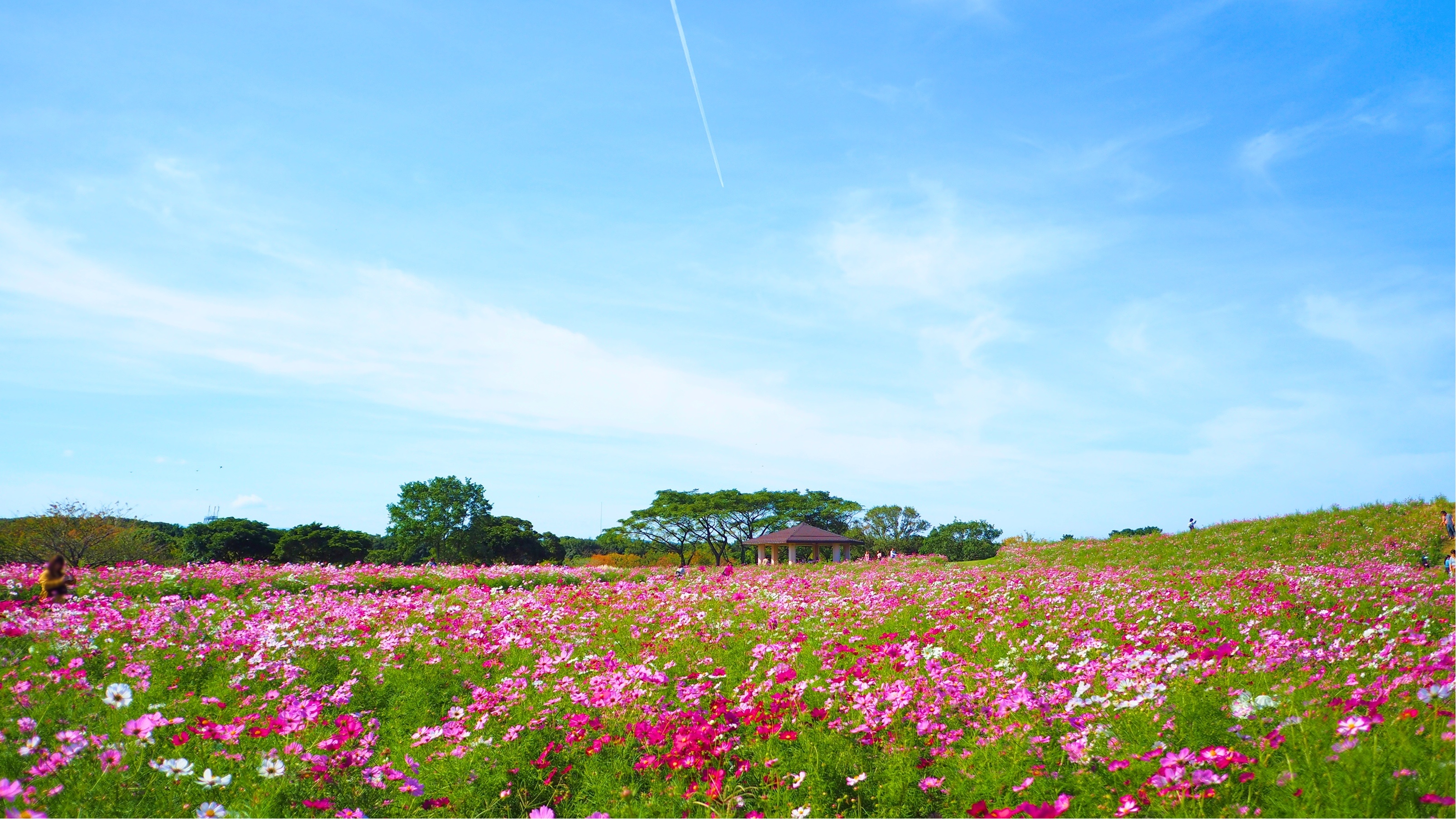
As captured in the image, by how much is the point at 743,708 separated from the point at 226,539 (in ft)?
146

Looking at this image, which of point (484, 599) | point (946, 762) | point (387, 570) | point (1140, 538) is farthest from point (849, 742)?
point (1140, 538)

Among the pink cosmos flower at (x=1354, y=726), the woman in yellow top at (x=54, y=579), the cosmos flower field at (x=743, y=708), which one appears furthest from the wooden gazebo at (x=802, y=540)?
the pink cosmos flower at (x=1354, y=726)

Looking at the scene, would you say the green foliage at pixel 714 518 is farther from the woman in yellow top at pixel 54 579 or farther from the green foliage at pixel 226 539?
the woman in yellow top at pixel 54 579

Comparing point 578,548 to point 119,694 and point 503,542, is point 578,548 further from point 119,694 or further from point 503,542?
point 119,694

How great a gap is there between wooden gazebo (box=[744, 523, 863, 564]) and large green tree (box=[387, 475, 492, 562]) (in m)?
20.4

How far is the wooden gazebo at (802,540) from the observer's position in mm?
40656

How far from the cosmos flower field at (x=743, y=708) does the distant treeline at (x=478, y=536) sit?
21501mm

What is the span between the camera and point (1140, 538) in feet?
86.8

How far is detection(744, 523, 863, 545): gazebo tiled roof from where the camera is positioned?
4059cm

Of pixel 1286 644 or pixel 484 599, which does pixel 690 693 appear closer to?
pixel 1286 644

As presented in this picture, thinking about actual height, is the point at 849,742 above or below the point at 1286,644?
below

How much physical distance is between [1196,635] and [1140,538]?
22162 millimetres

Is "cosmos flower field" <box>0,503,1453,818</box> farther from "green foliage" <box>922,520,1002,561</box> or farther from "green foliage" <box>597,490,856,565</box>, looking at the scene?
"green foliage" <box>597,490,856,565</box>

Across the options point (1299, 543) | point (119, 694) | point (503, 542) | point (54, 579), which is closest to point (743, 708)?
point (119, 694)
